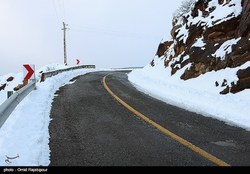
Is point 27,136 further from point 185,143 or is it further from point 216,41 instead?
point 216,41

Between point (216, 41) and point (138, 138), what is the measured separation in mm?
11193

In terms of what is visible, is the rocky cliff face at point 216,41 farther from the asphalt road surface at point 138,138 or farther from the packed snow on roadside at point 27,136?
the packed snow on roadside at point 27,136

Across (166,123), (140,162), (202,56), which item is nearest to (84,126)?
(166,123)

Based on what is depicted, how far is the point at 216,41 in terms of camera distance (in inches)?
664

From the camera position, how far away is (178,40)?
22.7m

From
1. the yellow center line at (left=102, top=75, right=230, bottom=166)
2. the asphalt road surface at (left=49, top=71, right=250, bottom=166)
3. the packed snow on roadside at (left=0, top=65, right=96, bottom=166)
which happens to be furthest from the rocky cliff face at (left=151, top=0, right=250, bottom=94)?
the packed snow on roadside at (left=0, top=65, right=96, bottom=166)

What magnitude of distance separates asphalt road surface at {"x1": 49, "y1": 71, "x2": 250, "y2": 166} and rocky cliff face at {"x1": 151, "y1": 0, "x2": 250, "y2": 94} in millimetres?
4457

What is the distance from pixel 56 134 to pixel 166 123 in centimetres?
297

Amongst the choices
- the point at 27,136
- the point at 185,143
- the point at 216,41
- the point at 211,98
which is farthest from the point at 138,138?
the point at 216,41

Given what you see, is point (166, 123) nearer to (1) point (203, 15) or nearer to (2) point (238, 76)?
(2) point (238, 76)

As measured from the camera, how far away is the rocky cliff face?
45.4ft

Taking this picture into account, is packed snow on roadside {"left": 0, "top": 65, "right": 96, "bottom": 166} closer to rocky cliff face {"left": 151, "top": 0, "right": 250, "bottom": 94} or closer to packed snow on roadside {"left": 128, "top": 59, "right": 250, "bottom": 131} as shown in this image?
packed snow on roadside {"left": 128, "top": 59, "right": 250, "bottom": 131}

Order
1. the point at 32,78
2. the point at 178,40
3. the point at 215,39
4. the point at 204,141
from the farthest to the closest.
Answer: the point at 178,40 → the point at 215,39 → the point at 32,78 → the point at 204,141

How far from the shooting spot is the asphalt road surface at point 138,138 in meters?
5.86
